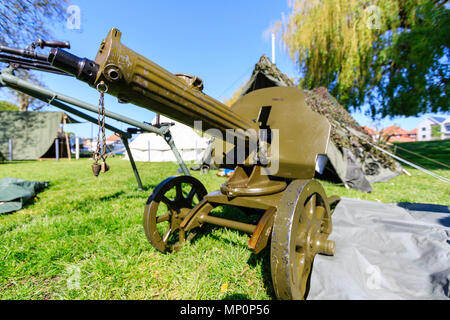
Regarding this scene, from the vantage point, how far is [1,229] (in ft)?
8.03

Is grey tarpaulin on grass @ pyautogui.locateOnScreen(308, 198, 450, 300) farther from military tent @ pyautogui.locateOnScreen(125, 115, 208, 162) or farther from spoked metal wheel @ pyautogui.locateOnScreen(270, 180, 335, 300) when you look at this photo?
military tent @ pyautogui.locateOnScreen(125, 115, 208, 162)

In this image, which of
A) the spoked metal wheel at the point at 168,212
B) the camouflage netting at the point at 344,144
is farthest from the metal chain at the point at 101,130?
the camouflage netting at the point at 344,144

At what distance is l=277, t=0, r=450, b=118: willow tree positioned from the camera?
23.5ft

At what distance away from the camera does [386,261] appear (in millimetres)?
1765

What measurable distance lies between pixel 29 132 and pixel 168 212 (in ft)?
62.5

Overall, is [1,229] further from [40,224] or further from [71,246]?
[71,246]

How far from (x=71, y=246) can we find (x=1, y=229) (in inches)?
42.6

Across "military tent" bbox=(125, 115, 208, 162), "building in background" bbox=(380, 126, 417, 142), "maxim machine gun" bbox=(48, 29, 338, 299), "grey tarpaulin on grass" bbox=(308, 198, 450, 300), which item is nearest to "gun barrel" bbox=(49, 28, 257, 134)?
"maxim machine gun" bbox=(48, 29, 338, 299)

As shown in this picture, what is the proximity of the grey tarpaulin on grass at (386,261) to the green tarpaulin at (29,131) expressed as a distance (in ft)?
63.7

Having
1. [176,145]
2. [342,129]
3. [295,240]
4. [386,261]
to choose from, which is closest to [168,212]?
[295,240]

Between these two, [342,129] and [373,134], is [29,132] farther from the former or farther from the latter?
[373,134]

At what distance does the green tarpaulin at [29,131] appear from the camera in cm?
1509

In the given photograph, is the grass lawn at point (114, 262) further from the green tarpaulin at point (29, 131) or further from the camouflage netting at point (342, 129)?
the green tarpaulin at point (29, 131)
